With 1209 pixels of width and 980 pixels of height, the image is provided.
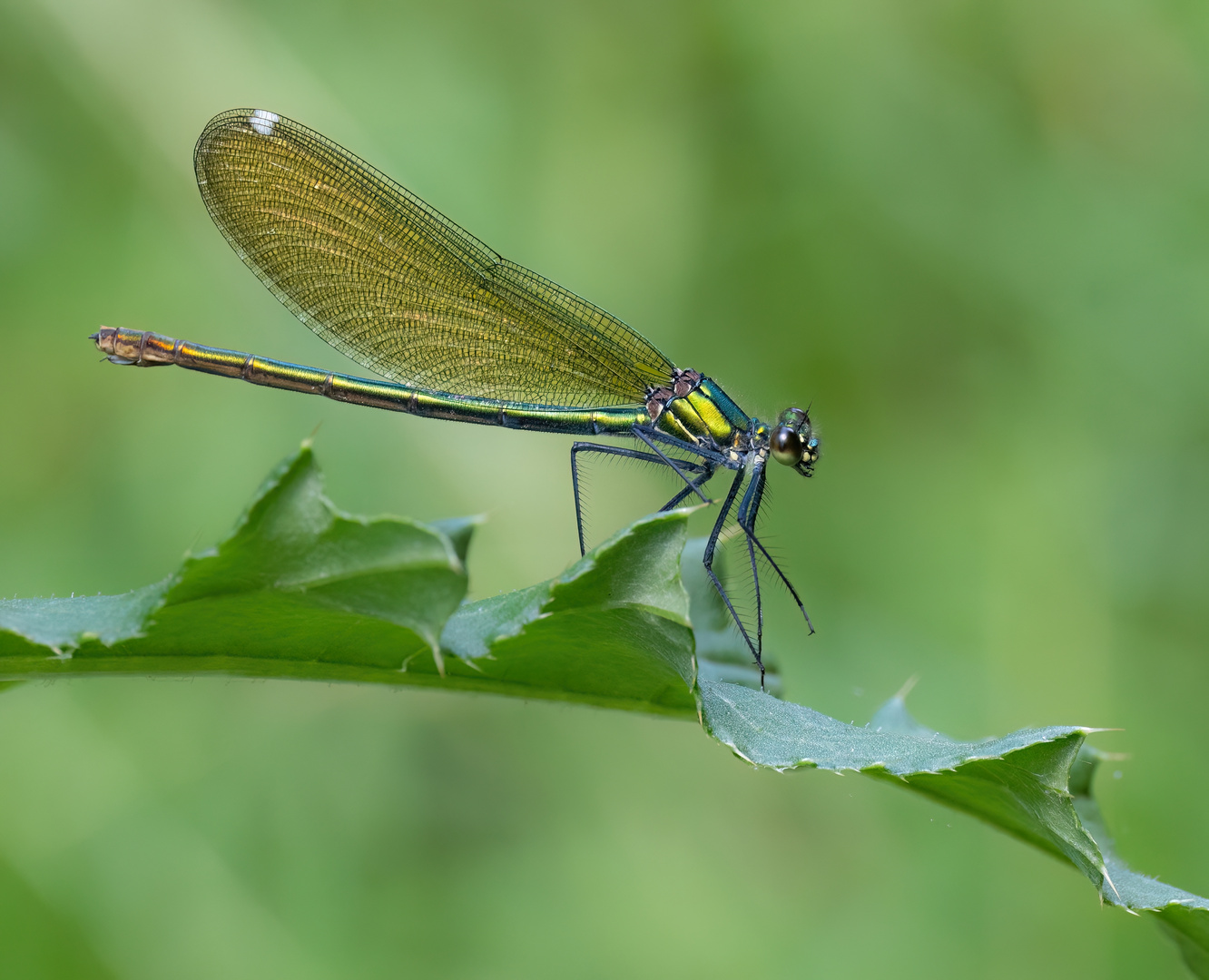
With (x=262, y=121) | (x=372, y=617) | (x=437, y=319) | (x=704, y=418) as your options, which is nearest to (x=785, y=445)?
(x=704, y=418)

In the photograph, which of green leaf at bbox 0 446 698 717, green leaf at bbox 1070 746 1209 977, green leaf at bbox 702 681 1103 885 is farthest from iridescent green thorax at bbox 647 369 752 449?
green leaf at bbox 1070 746 1209 977

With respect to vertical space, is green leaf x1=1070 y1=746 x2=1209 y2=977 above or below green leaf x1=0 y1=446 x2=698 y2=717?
below

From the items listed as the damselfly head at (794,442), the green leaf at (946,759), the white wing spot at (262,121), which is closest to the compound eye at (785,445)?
the damselfly head at (794,442)

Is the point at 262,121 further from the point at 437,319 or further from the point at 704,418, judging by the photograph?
the point at 704,418

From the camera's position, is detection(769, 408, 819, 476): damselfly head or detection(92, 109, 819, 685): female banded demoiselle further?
detection(92, 109, 819, 685): female banded demoiselle

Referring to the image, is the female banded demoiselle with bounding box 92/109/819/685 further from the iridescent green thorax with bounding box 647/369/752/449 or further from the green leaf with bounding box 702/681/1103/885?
the green leaf with bounding box 702/681/1103/885
